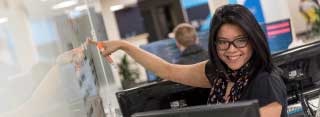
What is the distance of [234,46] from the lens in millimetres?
1280

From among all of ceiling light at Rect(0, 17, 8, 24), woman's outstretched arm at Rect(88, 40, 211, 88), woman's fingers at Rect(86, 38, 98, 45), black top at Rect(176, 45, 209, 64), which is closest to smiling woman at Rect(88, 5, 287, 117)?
woman's outstretched arm at Rect(88, 40, 211, 88)

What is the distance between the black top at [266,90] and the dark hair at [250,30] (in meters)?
0.04

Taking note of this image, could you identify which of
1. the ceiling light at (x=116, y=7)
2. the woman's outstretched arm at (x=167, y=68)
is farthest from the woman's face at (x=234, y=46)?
the ceiling light at (x=116, y=7)

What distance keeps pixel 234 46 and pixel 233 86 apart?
163 millimetres

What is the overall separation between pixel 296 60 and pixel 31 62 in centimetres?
111

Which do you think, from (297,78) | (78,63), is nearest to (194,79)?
(297,78)

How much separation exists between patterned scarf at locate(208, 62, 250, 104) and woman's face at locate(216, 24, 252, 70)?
0.10 feet

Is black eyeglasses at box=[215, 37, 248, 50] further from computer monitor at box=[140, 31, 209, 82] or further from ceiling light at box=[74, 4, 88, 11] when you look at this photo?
computer monitor at box=[140, 31, 209, 82]

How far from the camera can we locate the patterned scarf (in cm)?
134

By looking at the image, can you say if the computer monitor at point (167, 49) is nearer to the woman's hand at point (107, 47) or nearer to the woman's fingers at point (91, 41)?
the woman's hand at point (107, 47)

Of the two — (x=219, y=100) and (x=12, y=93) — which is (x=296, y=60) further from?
(x=12, y=93)

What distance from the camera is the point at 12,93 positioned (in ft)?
2.80

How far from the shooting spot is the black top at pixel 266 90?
1.16m

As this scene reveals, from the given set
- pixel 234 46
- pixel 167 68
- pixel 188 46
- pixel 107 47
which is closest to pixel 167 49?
pixel 188 46
